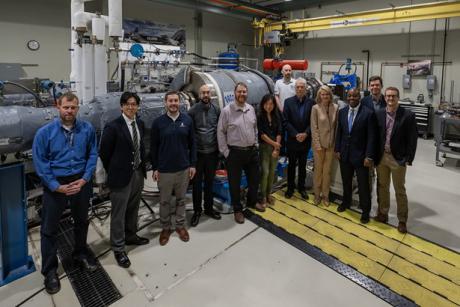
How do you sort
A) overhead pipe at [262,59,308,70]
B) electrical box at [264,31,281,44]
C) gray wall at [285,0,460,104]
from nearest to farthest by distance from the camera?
overhead pipe at [262,59,308,70] < gray wall at [285,0,460,104] < electrical box at [264,31,281,44]

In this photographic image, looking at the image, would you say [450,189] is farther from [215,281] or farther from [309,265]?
[215,281]

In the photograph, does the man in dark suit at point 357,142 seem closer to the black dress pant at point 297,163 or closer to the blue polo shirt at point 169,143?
the black dress pant at point 297,163

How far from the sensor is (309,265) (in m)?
2.69

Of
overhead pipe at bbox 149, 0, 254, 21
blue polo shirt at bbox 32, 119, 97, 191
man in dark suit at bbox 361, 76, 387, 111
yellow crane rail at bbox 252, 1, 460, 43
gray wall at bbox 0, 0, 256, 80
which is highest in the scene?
overhead pipe at bbox 149, 0, 254, 21

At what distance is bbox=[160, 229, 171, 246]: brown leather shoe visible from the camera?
2.99 metres

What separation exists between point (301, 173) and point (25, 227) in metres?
2.94

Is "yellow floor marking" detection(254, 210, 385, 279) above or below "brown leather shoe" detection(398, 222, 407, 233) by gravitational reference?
below

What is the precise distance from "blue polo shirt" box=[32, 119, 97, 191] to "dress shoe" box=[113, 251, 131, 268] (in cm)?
76

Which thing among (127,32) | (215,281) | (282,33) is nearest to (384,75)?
(282,33)

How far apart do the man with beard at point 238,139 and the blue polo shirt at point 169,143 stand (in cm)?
46

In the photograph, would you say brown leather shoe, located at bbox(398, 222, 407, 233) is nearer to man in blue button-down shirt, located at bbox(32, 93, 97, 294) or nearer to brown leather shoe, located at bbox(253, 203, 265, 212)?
brown leather shoe, located at bbox(253, 203, 265, 212)

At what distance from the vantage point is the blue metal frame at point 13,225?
2.36 meters

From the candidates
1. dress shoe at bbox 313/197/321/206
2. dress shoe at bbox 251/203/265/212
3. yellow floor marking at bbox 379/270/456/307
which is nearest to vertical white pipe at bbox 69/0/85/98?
dress shoe at bbox 251/203/265/212

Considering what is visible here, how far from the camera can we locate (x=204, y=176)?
338cm
